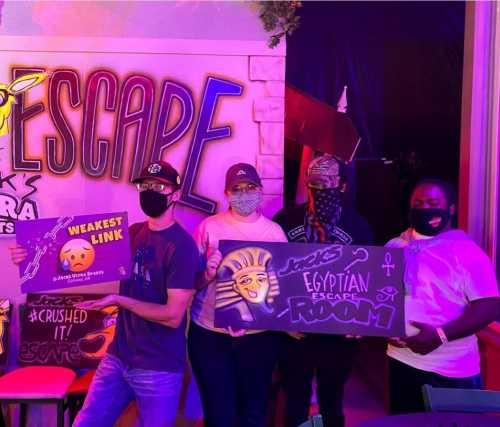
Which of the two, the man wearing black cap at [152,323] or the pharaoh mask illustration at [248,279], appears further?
the pharaoh mask illustration at [248,279]

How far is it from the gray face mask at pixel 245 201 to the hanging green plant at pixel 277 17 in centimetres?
141

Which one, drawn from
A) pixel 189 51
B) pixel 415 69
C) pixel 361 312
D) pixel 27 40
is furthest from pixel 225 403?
pixel 415 69

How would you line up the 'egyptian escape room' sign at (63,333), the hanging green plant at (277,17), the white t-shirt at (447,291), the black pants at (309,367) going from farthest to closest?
1. the hanging green plant at (277,17)
2. the 'egyptian escape room' sign at (63,333)
3. the black pants at (309,367)
4. the white t-shirt at (447,291)

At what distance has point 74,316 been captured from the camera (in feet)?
12.3

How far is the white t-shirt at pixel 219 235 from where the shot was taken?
2.98m

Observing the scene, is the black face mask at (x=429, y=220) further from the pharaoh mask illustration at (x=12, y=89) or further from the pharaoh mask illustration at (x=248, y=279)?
the pharaoh mask illustration at (x=12, y=89)

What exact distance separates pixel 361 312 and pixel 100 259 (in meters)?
1.45

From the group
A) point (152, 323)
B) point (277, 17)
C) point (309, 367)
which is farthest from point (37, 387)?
point (277, 17)

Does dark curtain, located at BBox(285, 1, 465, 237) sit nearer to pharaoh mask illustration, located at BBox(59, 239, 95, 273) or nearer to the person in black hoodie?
the person in black hoodie

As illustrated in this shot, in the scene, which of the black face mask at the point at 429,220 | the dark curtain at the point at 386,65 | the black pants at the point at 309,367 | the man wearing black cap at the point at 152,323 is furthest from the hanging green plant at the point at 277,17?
the black pants at the point at 309,367

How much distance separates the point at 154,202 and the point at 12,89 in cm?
191

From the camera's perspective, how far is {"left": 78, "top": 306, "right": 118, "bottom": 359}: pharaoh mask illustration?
371cm

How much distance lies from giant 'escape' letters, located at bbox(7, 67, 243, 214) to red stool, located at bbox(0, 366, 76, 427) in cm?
144

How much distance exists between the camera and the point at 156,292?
8.81 feet
